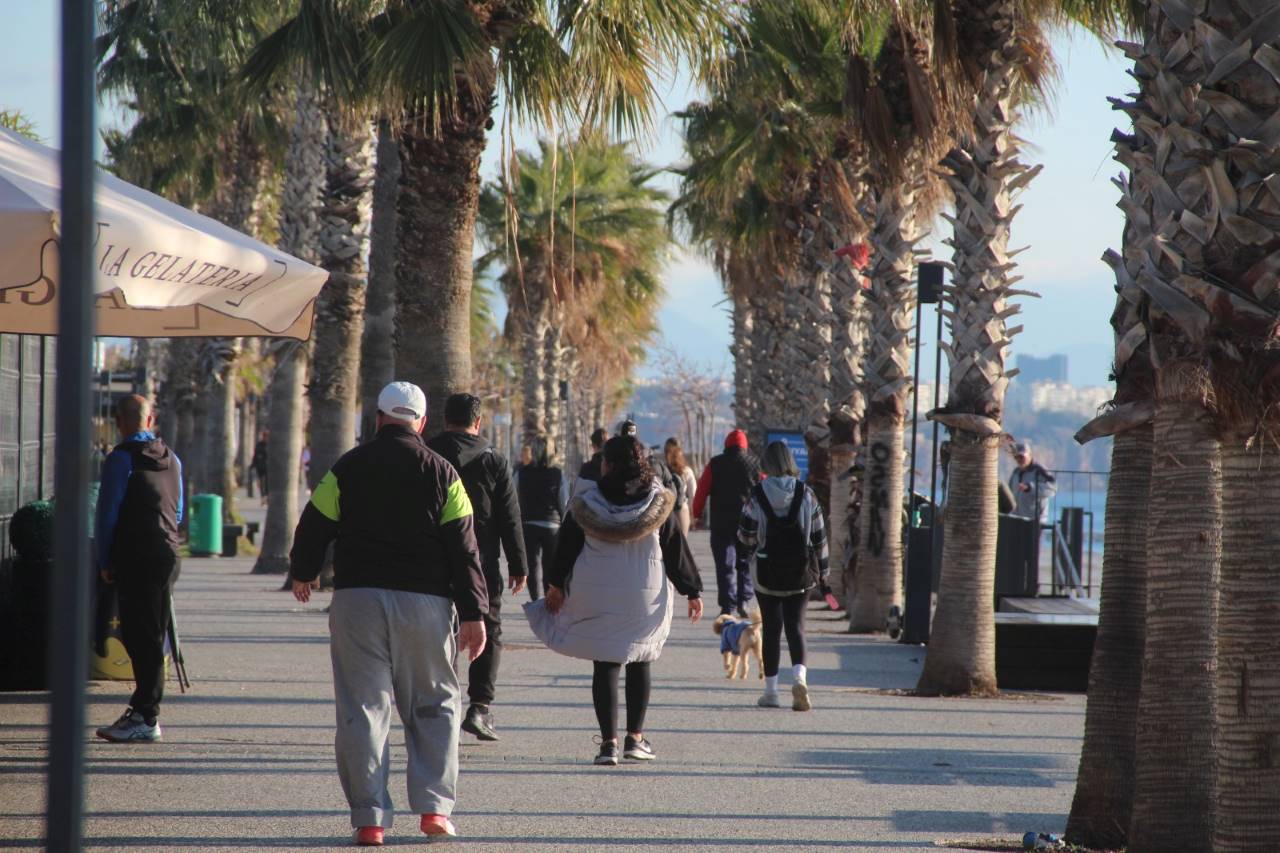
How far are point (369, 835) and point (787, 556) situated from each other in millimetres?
4863

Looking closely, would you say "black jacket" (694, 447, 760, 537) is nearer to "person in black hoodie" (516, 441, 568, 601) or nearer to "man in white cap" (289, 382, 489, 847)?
"person in black hoodie" (516, 441, 568, 601)

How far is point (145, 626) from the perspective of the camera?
8.41 m

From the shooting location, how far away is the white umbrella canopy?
6020mm

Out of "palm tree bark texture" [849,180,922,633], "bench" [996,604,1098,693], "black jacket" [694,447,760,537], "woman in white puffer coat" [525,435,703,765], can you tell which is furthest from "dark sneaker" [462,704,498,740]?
"palm tree bark texture" [849,180,922,633]

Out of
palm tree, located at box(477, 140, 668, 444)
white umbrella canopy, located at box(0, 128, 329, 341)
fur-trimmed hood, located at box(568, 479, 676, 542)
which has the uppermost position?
palm tree, located at box(477, 140, 668, 444)

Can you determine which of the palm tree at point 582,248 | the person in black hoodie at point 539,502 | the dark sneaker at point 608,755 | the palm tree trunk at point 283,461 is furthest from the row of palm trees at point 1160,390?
the palm tree at point 582,248

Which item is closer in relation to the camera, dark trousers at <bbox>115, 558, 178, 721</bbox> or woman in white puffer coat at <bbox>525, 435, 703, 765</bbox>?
woman in white puffer coat at <bbox>525, 435, 703, 765</bbox>

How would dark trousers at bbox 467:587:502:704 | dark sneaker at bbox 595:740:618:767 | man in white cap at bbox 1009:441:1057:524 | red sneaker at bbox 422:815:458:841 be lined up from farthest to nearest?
man in white cap at bbox 1009:441:1057:524, dark trousers at bbox 467:587:502:704, dark sneaker at bbox 595:740:618:767, red sneaker at bbox 422:815:458:841

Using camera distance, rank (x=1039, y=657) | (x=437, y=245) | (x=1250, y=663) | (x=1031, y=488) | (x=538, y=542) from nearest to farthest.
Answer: (x=1250, y=663)
(x=1039, y=657)
(x=437, y=245)
(x=538, y=542)
(x=1031, y=488)

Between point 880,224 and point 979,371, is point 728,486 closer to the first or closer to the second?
point 880,224

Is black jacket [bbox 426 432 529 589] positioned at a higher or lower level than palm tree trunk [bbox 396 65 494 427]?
lower

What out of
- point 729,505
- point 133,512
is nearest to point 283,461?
point 729,505

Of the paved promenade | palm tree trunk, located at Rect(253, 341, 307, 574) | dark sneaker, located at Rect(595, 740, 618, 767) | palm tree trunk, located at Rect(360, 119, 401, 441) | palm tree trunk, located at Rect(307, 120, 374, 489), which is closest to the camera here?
the paved promenade

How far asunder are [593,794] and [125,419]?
329 cm
